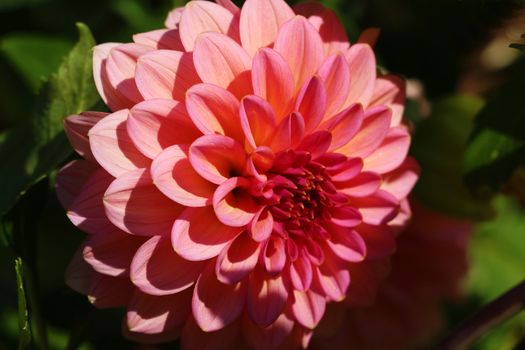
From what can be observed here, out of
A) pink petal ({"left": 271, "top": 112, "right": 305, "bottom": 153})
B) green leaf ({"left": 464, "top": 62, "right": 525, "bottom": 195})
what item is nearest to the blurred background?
green leaf ({"left": 464, "top": 62, "right": 525, "bottom": 195})

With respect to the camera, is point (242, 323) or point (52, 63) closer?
point (242, 323)

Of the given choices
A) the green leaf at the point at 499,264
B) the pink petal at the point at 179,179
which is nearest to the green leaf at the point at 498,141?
the pink petal at the point at 179,179

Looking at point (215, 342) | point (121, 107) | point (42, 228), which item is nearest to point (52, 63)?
point (42, 228)

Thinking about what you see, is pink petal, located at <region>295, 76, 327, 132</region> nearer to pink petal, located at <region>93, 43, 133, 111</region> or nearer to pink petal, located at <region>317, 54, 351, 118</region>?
pink petal, located at <region>317, 54, 351, 118</region>

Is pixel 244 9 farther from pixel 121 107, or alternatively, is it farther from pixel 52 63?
pixel 52 63

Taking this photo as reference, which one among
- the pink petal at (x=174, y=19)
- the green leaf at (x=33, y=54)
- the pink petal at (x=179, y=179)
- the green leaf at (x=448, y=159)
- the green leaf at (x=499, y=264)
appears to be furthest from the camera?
the green leaf at (x=499, y=264)

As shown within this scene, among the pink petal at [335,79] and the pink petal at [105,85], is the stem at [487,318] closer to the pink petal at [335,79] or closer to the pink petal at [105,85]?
the pink petal at [335,79]
